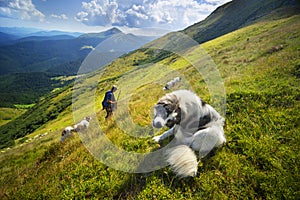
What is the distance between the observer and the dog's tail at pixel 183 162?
4.42 meters

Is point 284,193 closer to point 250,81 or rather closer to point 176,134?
point 176,134

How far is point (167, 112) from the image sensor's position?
4.66m

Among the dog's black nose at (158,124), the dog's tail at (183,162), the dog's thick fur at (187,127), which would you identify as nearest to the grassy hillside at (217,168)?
the dog's tail at (183,162)

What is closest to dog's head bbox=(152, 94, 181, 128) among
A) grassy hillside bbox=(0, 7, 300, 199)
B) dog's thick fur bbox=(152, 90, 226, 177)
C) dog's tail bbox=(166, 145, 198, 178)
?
dog's thick fur bbox=(152, 90, 226, 177)

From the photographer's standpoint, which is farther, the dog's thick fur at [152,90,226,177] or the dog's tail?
the dog's thick fur at [152,90,226,177]

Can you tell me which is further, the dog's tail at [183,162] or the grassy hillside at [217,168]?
the dog's tail at [183,162]

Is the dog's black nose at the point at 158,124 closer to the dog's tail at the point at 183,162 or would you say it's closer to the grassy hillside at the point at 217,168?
the dog's tail at the point at 183,162

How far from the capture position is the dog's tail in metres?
4.42

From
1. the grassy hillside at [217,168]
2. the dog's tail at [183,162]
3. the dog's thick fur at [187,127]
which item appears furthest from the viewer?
the dog's thick fur at [187,127]

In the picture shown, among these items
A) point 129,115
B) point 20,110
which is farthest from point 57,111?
point 129,115

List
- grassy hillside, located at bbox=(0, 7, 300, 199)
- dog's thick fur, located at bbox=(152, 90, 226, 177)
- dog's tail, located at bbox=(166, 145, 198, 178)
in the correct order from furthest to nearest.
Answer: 1. dog's thick fur, located at bbox=(152, 90, 226, 177)
2. dog's tail, located at bbox=(166, 145, 198, 178)
3. grassy hillside, located at bbox=(0, 7, 300, 199)

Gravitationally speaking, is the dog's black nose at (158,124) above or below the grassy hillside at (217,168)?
above

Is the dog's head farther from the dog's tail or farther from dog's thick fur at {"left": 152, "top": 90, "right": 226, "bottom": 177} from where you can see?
the dog's tail

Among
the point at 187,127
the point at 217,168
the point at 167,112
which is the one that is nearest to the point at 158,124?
the point at 167,112
